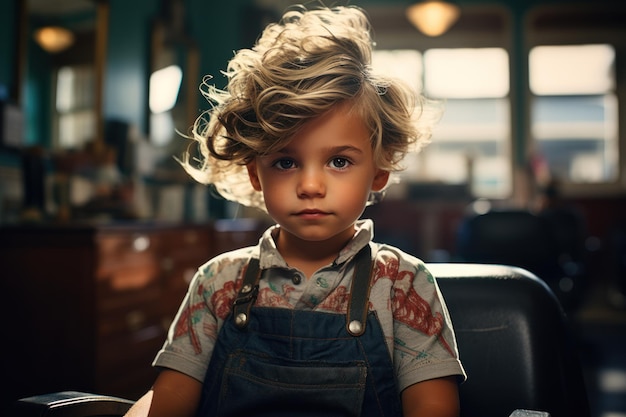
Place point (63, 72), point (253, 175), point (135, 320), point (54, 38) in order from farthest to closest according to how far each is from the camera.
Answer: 1. point (63, 72)
2. point (54, 38)
3. point (135, 320)
4. point (253, 175)

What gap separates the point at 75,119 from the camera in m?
3.70

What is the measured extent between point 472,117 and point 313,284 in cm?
658

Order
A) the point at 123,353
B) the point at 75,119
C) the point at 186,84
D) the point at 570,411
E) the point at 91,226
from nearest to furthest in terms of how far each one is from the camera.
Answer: the point at 570,411, the point at 91,226, the point at 123,353, the point at 75,119, the point at 186,84

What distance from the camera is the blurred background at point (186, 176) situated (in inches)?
107

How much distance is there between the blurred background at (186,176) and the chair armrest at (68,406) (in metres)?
0.57

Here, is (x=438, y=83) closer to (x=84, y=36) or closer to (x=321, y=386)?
(x=84, y=36)

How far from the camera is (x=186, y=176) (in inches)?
211

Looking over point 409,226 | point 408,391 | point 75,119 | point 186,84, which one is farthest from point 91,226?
point 409,226

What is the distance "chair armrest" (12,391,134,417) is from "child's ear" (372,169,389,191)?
0.56 metres

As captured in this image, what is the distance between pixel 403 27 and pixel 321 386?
6902mm

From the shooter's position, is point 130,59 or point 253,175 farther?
point 130,59

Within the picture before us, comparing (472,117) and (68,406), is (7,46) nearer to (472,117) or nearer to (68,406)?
(68,406)

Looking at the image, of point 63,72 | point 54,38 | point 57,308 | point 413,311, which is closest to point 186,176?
point 63,72

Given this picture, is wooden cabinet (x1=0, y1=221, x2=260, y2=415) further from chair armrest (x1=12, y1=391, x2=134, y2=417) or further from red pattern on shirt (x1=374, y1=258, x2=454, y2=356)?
red pattern on shirt (x1=374, y1=258, x2=454, y2=356)
